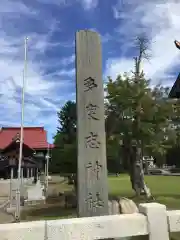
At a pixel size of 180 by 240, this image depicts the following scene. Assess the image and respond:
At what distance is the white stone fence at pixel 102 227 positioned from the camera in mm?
3242

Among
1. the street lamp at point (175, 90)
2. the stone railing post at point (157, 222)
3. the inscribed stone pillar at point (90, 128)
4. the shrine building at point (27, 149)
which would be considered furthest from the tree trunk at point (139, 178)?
the shrine building at point (27, 149)

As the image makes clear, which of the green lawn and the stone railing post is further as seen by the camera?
the green lawn

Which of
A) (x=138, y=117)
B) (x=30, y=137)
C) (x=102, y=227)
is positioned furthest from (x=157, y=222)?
(x=30, y=137)

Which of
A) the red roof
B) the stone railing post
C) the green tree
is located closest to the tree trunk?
the green tree

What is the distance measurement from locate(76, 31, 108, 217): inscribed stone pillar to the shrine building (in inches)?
748

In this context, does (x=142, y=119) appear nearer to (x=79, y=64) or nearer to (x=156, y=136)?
(x=156, y=136)

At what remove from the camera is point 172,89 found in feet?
55.8

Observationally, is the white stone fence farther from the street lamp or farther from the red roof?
the red roof

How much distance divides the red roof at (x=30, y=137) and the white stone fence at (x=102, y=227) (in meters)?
30.4

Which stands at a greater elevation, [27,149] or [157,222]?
[27,149]

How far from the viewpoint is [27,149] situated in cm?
2728

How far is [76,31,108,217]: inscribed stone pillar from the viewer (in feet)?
18.1

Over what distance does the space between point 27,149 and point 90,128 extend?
2266 cm

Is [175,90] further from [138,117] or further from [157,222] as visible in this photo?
[157,222]
